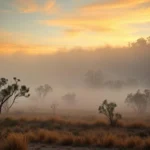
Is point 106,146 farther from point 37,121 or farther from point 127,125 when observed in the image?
point 37,121

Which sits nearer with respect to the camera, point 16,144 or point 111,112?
point 16,144

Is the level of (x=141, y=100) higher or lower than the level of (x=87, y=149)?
higher

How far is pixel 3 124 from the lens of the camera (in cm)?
3916

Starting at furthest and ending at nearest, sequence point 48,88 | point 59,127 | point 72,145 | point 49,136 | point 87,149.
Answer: point 48,88 < point 59,127 < point 49,136 < point 72,145 < point 87,149

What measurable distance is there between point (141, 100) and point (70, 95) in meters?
67.5

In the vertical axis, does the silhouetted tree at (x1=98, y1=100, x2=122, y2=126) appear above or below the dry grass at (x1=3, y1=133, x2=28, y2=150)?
above

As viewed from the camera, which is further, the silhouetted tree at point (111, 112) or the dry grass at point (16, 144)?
the silhouetted tree at point (111, 112)

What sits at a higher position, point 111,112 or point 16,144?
point 111,112

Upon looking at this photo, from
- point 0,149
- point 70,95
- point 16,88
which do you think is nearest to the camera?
point 0,149

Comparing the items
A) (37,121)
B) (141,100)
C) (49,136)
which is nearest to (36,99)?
(141,100)

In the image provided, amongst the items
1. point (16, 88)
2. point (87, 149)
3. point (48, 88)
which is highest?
point (48, 88)

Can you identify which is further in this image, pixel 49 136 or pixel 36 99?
pixel 36 99

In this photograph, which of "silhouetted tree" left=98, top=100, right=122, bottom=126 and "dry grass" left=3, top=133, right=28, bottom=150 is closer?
"dry grass" left=3, top=133, right=28, bottom=150

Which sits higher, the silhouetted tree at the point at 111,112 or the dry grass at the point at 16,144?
the silhouetted tree at the point at 111,112
